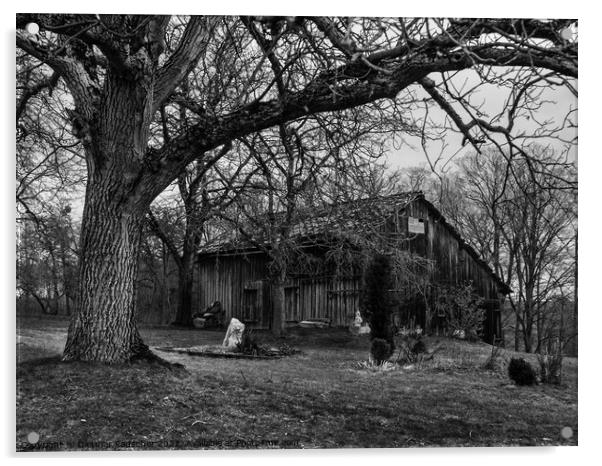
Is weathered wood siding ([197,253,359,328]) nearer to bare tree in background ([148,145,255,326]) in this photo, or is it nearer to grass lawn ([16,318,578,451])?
bare tree in background ([148,145,255,326])

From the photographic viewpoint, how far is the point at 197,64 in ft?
16.7

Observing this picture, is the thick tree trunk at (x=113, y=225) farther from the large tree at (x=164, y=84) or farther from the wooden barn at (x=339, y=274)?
the wooden barn at (x=339, y=274)

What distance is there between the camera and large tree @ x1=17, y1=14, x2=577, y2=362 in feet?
13.3

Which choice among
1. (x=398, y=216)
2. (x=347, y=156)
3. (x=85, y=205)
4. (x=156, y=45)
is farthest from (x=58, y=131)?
(x=398, y=216)

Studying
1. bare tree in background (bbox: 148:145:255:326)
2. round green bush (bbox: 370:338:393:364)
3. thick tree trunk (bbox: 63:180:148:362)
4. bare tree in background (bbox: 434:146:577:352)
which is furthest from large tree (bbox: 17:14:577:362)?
round green bush (bbox: 370:338:393:364)

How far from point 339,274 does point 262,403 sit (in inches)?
52.7

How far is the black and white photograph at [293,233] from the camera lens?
4141 millimetres

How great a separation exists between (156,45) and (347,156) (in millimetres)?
1880

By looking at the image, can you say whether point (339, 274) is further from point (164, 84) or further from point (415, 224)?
point (164, 84)

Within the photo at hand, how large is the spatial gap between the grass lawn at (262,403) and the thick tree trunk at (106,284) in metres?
0.11

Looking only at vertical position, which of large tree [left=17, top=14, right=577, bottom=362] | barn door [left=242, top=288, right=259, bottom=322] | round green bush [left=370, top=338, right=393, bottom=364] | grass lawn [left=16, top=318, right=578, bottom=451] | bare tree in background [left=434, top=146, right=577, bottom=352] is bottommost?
grass lawn [left=16, top=318, right=578, bottom=451]

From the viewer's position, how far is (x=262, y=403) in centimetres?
424

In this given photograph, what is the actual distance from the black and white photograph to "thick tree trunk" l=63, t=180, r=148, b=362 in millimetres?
16
